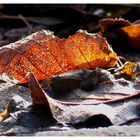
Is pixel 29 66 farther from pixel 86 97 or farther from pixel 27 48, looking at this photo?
pixel 86 97

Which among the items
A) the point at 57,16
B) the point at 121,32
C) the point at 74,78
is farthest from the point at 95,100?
the point at 57,16

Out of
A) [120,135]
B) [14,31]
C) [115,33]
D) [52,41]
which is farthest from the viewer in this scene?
[14,31]

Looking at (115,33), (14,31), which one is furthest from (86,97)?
(14,31)

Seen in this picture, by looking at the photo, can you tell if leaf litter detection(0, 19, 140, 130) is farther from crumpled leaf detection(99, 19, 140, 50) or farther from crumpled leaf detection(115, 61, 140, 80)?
crumpled leaf detection(99, 19, 140, 50)

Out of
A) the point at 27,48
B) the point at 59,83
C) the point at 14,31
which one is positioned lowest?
the point at 59,83

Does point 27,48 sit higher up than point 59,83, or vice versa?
point 27,48

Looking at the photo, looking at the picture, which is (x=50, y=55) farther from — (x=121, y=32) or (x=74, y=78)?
(x=121, y=32)
